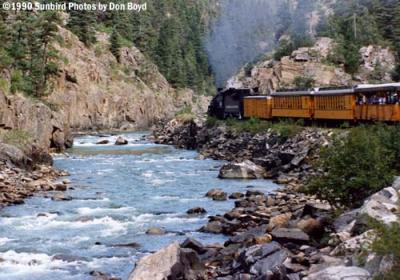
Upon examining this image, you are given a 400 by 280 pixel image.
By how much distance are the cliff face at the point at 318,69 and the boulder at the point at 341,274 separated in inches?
1982

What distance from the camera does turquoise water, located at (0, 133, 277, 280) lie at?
1602cm

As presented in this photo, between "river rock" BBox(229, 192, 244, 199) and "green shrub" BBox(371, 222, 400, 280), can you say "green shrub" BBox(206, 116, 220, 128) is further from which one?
"green shrub" BBox(371, 222, 400, 280)

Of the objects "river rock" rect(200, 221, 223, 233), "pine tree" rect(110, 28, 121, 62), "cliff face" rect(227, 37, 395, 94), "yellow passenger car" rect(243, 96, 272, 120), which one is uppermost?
"pine tree" rect(110, 28, 121, 62)

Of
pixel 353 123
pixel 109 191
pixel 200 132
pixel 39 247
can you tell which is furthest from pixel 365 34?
pixel 39 247

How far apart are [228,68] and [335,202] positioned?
320ft

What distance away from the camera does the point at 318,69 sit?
61.7 metres

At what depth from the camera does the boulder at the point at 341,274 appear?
9.47 m

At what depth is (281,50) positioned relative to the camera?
67.8 m

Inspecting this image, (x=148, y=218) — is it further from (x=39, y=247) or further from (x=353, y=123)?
(x=353, y=123)

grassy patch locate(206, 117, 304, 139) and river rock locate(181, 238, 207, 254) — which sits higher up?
grassy patch locate(206, 117, 304, 139)

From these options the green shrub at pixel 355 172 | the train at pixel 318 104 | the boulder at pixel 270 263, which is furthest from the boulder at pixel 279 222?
the train at pixel 318 104

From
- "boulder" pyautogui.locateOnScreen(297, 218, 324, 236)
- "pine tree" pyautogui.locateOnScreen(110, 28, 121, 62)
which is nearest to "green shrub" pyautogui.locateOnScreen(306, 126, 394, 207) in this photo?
"boulder" pyautogui.locateOnScreen(297, 218, 324, 236)

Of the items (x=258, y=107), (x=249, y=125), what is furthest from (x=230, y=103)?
(x=249, y=125)

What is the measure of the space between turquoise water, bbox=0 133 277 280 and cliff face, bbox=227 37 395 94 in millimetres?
25949
